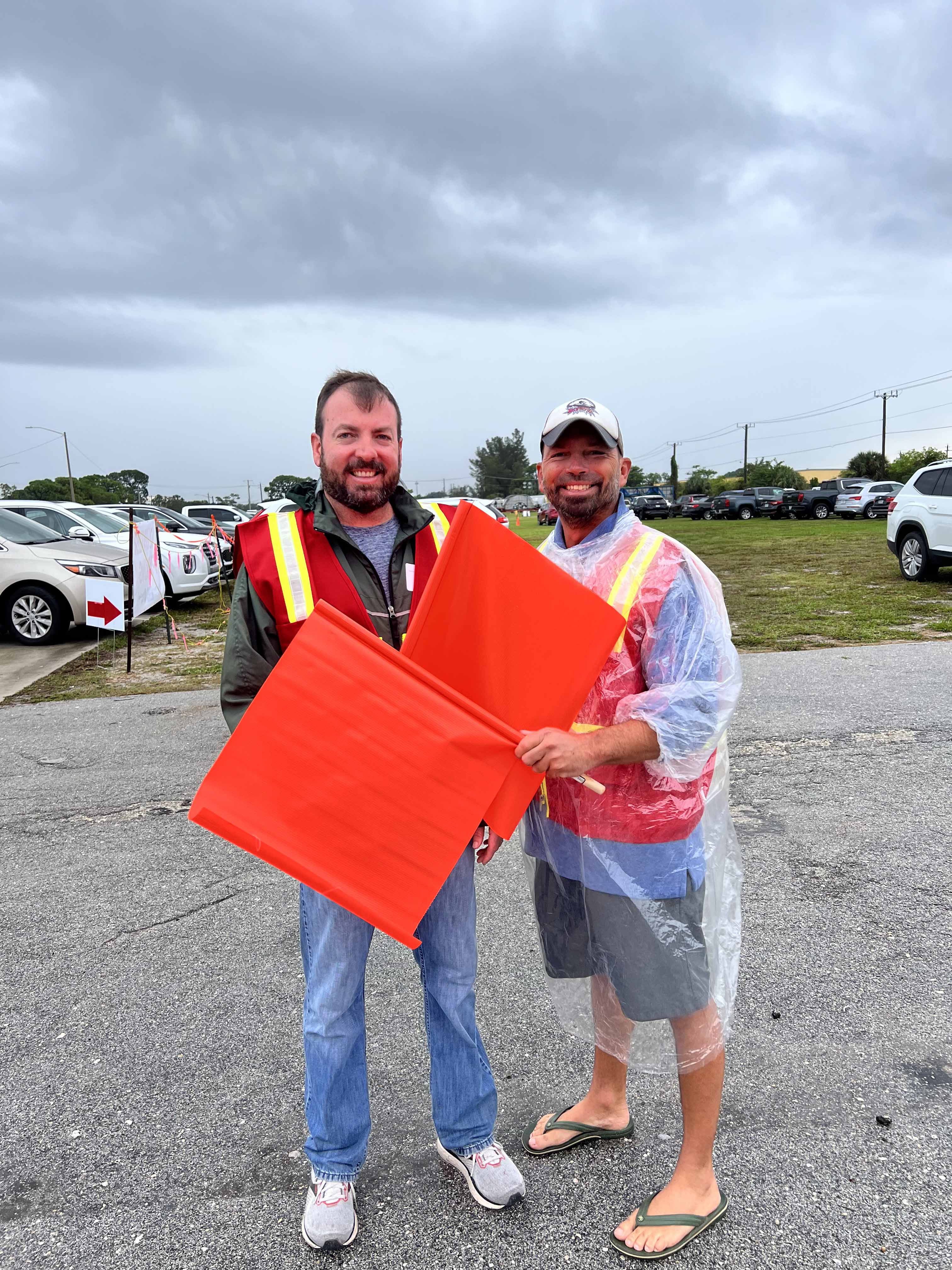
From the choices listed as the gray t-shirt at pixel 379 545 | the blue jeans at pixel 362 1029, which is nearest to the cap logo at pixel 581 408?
the gray t-shirt at pixel 379 545

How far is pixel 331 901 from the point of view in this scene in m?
1.87

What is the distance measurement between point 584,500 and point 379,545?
1.65ft

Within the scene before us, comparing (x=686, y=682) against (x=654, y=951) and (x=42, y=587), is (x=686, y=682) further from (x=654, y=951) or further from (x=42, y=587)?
(x=42, y=587)

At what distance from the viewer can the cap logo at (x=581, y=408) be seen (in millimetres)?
1919

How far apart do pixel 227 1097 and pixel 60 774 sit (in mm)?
3525

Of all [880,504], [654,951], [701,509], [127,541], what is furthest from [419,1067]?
[701,509]

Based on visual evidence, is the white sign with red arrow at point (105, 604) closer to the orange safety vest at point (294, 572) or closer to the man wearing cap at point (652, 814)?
the orange safety vest at point (294, 572)

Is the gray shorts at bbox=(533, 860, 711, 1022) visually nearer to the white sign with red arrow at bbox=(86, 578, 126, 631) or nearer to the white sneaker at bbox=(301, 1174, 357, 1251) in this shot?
the white sneaker at bbox=(301, 1174, 357, 1251)

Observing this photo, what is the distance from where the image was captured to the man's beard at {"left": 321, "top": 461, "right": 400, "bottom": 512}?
1915 mm

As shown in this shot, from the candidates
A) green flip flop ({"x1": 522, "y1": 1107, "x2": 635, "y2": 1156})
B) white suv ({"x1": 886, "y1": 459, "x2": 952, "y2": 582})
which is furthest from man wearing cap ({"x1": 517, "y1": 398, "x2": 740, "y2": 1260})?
white suv ({"x1": 886, "y1": 459, "x2": 952, "y2": 582})

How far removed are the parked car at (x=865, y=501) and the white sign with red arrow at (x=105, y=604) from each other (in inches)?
Result: 1201

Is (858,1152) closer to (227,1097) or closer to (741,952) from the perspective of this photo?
(741,952)

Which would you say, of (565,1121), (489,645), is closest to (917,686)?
(565,1121)

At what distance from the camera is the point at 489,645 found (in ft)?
5.64
